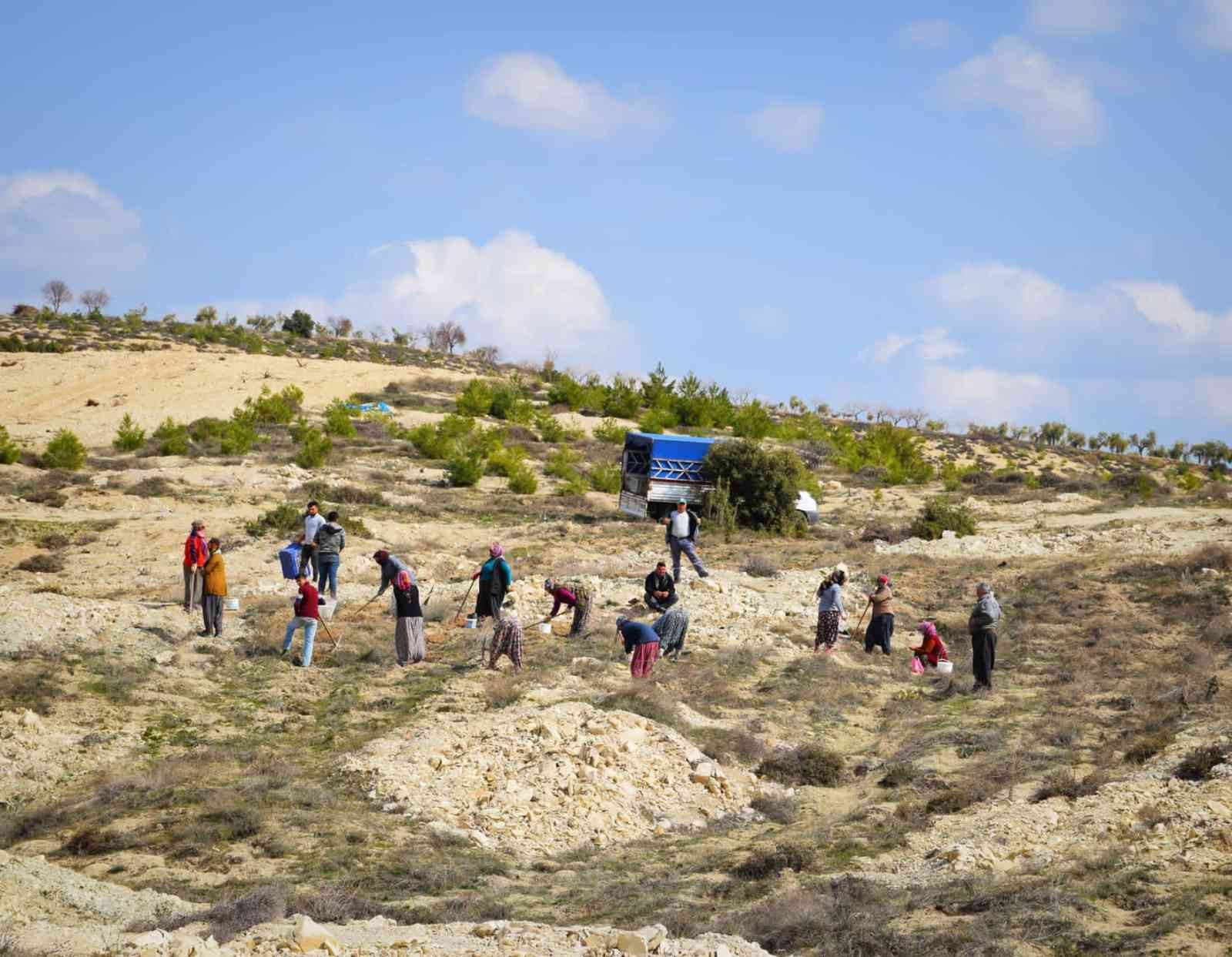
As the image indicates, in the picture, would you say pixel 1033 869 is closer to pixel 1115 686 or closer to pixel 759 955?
pixel 759 955

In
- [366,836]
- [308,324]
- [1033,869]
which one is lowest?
[366,836]

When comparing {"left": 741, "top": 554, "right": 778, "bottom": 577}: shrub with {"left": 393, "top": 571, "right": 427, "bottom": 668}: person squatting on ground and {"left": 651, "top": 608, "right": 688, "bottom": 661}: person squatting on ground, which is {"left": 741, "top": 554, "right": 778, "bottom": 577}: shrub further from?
{"left": 393, "top": 571, "right": 427, "bottom": 668}: person squatting on ground

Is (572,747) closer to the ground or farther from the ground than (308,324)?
closer to the ground

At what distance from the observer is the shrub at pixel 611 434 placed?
47.3 m

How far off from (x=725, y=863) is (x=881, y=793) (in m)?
2.82

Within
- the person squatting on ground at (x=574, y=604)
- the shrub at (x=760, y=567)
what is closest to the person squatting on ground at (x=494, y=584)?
the person squatting on ground at (x=574, y=604)

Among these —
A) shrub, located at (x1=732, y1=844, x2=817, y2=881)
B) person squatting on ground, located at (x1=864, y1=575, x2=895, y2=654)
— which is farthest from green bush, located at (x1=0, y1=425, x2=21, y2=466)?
shrub, located at (x1=732, y1=844, x2=817, y2=881)

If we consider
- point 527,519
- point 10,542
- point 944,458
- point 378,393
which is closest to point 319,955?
point 10,542

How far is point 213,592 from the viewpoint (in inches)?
740

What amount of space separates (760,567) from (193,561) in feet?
36.5

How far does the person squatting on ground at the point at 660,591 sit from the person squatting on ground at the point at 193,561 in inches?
259

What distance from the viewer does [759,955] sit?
346 inches

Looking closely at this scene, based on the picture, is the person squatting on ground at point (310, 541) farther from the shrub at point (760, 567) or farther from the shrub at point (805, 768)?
the shrub at point (805, 768)

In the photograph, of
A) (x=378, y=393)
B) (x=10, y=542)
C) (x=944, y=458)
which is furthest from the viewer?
(x=944, y=458)
